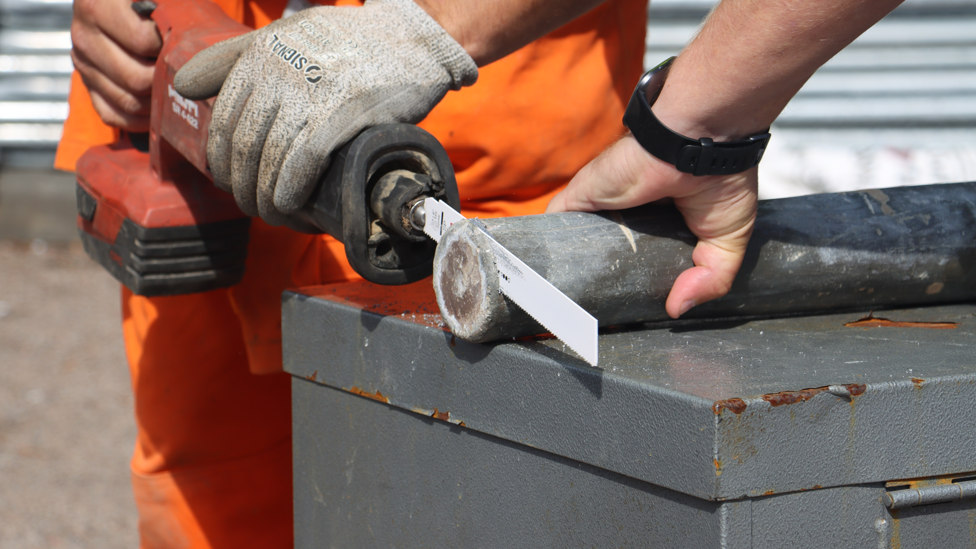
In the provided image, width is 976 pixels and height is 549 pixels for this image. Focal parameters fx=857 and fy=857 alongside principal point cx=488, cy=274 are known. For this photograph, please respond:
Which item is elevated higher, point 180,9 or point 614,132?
point 180,9

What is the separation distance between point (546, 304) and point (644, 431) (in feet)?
0.51

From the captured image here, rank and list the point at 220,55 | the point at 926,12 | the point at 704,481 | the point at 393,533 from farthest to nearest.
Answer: the point at 926,12 < the point at 220,55 < the point at 393,533 < the point at 704,481

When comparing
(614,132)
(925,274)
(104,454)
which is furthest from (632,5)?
(104,454)

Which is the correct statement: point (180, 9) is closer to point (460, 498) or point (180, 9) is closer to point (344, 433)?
point (344, 433)

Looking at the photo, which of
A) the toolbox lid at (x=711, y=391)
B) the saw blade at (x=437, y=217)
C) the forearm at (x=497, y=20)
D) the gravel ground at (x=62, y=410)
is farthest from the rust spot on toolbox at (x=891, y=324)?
the gravel ground at (x=62, y=410)

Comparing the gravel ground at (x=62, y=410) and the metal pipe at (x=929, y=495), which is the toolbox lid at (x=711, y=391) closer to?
the metal pipe at (x=929, y=495)

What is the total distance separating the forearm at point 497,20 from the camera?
123cm

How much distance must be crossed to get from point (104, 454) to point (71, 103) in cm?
176

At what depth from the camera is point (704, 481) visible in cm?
74

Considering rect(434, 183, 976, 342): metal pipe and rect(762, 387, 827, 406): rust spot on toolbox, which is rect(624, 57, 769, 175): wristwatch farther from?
rect(762, 387, 827, 406): rust spot on toolbox

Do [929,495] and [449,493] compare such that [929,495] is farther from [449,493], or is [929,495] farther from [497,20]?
[497,20]

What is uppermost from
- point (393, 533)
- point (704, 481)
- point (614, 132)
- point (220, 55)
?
point (220, 55)

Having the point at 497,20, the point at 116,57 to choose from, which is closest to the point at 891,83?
the point at 497,20

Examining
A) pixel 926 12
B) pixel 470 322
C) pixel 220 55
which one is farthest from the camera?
pixel 926 12
